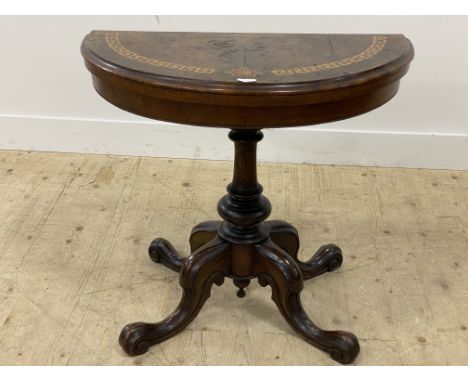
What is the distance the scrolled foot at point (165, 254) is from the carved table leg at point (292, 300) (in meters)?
0.37

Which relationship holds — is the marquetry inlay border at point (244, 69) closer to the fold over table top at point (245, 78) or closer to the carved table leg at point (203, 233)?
the fold over table top at point (245, 78)

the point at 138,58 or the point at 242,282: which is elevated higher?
the point at 138,58

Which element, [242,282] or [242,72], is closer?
[242,72]

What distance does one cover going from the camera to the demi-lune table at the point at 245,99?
130 cm

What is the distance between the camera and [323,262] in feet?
6.77

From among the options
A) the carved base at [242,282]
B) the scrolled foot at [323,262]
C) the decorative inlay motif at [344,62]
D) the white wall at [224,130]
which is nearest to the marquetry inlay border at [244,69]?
the decorative inlay motif at [344,62]

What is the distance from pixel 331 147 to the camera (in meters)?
2.77

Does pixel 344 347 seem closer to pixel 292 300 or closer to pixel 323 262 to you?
pixel 292 300

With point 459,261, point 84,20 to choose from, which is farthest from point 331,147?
point 84,20

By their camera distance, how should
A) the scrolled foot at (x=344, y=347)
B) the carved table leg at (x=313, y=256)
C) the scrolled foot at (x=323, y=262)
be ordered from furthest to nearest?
the scrolled foot at (x=323, y=262) < the carved table leg at (x=313, y=256) < the scrolled foot at (x=344, y=347)

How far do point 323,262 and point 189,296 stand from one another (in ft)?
1.72

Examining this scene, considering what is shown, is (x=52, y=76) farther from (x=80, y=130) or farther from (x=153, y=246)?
(x=153, y=246)

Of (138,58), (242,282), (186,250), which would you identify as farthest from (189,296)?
(138,58)

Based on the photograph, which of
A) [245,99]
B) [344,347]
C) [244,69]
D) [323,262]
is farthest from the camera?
[323,262]
